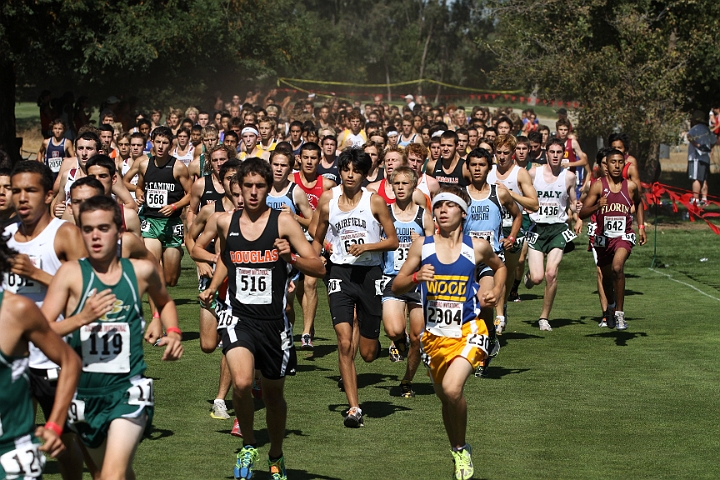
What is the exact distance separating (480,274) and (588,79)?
15934 millimetres

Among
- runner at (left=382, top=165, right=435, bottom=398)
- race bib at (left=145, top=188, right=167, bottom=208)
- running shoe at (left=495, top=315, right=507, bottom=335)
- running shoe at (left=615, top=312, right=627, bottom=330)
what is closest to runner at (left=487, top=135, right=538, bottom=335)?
running shoe at (left=495, top=315, right=507, bottom=335)

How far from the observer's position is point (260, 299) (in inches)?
318

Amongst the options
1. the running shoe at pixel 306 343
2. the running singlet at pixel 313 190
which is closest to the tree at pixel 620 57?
the running singlet at pixel 313 190

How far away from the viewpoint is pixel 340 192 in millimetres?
10672

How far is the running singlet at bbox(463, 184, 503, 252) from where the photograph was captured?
12719mm

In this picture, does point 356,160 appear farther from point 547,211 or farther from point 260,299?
point 547,211

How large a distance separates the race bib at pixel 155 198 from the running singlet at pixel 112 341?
8731 millimetres

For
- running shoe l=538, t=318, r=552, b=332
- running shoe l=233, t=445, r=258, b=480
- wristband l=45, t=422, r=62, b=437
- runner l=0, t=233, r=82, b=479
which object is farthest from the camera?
running shoe l=538, t=318, r=552, b=332

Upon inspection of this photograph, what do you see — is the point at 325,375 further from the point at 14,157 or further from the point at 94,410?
the point at 14,157

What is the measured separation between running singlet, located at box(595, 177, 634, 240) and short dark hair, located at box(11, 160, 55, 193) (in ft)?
29.1

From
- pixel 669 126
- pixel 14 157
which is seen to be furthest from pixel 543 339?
pixel 14 157

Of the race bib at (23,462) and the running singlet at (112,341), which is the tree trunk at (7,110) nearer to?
the running singlet at (112,341)

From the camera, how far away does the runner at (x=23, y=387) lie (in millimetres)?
5148

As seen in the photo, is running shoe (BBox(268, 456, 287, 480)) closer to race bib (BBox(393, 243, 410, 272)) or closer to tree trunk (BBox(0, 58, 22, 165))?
race bib (BBox(393, 243, 410, 272))
